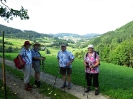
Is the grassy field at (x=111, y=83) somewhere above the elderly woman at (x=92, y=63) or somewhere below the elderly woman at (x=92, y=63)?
below

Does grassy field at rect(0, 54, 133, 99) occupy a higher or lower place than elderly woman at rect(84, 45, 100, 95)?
lower

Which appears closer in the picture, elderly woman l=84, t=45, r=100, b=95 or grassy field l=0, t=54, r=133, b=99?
elderly woman l=84, t=45, r=100, b=95

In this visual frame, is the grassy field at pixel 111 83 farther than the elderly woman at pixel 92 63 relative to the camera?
Answer: Yes

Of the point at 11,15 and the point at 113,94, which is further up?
the point at 11,15

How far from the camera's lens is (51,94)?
11.7 meters

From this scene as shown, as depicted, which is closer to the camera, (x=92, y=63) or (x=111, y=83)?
(x=92, y=63)

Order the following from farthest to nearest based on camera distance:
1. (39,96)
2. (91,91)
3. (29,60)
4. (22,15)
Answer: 1. (22,15)
2. (91,91)
3. (29,60)
4. (39,96)

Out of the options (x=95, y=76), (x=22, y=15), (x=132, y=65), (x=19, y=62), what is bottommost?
(x=132, y=65)

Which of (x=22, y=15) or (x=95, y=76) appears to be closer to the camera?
(x=95, y=76)

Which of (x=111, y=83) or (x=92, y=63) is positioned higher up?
(x=92, y=63)

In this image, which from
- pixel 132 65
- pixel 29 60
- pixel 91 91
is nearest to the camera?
pixel 29 60

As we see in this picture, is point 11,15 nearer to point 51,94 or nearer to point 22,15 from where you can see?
point 22,15

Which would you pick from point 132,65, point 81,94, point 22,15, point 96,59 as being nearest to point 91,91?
point 81,94

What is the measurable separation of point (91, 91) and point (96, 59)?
6.81 feet
